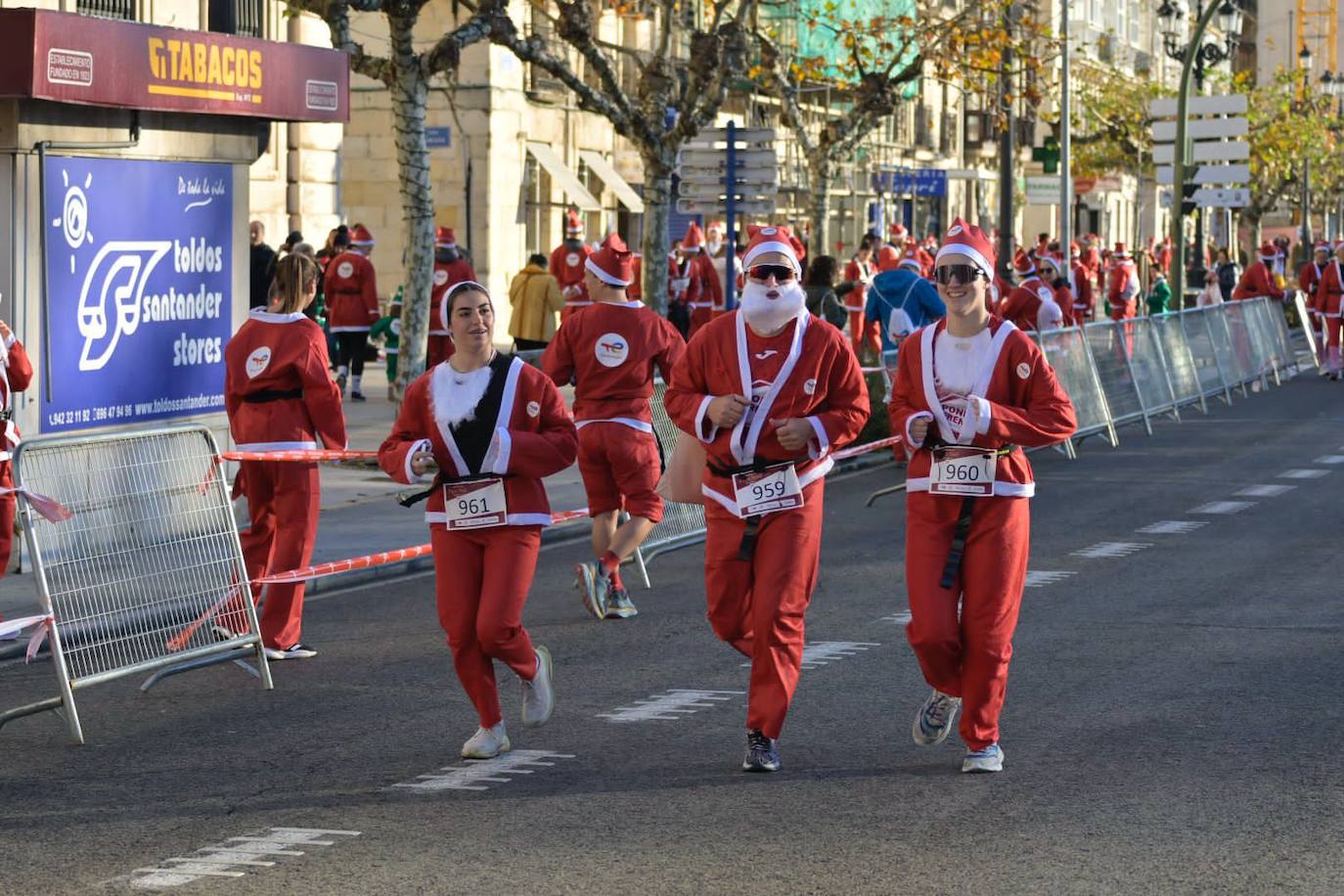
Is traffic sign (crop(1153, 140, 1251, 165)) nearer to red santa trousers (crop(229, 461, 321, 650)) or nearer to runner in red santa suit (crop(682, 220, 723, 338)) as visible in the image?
runner in red santa suit (crop(682, 220, 723, 338))

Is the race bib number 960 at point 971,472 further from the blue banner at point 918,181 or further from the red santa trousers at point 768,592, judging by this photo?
the blue banner at point 918,181

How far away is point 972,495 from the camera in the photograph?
7.50 meters

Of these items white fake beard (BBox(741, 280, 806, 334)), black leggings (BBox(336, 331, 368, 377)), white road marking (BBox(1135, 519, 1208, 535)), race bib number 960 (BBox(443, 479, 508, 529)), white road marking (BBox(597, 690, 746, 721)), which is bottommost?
white road marking (BBox(597, 690, 746, 721))

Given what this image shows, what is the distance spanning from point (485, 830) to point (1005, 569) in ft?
6.20

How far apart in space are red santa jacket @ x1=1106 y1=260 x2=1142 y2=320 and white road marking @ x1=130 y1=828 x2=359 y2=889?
29.4 m

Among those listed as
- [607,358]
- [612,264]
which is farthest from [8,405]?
[612,264]

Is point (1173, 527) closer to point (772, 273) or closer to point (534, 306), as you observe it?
point (772, 273)

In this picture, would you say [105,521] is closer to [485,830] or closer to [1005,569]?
[485,830]

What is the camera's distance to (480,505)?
7.82 meters

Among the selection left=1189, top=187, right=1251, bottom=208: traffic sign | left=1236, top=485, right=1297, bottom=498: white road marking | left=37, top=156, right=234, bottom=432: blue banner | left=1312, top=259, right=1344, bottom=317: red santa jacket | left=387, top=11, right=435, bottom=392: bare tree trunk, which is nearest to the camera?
left=37, top=156, right=234, bottom=432: blue banner

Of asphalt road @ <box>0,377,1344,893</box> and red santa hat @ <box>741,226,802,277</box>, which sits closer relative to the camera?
asphalt road @ <box>0,377,1344,893</box>

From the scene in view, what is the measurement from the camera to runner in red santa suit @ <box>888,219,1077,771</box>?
7434 mm

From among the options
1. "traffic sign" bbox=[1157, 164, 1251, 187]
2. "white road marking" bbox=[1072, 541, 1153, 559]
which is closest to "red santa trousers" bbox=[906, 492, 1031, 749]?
"white road marking" bbox=[1072, 541, 1153, 559]

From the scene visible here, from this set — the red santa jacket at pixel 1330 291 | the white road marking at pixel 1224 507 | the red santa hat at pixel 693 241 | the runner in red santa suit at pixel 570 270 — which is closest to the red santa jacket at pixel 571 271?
the runner in red santa suit at pixel 570 270
